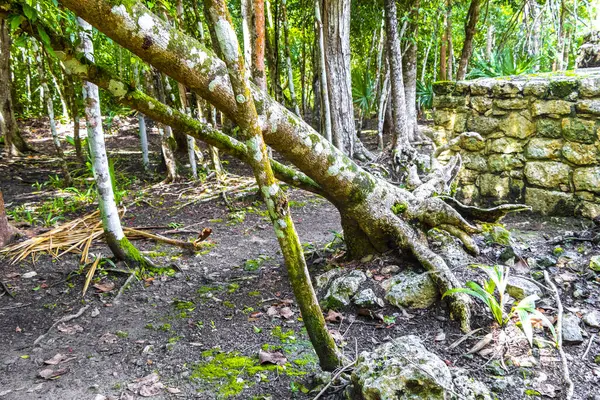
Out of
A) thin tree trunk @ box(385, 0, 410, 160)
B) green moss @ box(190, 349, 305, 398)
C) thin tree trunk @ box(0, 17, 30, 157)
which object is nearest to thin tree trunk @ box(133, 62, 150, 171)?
thin tree trunk @ box(0, 17, 30, 157)

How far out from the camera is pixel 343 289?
3230 mm

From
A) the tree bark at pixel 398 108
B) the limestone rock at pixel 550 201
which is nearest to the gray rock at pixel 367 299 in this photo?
the limestone rock at pixel 550 201

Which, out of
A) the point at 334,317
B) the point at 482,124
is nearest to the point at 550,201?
the point at 482,124

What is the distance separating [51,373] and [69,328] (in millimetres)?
589

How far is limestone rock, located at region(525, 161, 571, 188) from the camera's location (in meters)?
4.45

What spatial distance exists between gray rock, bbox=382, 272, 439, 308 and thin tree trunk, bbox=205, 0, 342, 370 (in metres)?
0.98

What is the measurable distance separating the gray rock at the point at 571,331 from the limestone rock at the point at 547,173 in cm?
227

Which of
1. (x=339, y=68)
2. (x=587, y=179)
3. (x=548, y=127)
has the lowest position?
(x=587, y=179)

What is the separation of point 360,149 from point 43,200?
5544 mm

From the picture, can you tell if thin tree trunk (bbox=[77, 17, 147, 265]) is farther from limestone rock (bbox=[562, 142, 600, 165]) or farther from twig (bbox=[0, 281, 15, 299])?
limestone rock (bbox=[562, 142, 600, 165])

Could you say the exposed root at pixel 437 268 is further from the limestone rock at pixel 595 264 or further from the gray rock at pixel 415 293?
the limestone rock at pixel 595 264

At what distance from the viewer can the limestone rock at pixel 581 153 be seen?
13.8 ft

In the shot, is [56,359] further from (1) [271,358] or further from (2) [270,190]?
(2) [270,190]

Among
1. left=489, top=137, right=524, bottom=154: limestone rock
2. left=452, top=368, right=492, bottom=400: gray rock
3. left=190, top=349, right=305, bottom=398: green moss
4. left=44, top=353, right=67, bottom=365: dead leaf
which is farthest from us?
left=489, top=137, right=524, bottom=154: limestone rock
